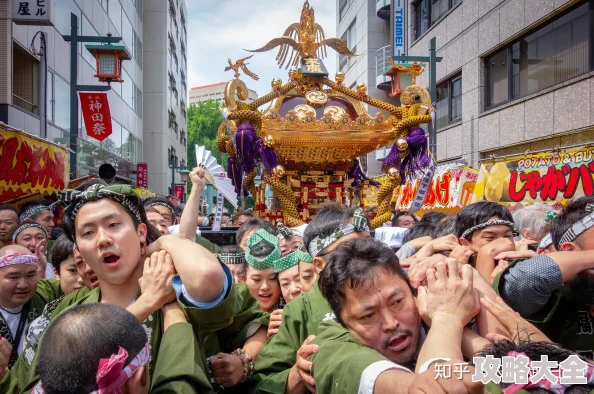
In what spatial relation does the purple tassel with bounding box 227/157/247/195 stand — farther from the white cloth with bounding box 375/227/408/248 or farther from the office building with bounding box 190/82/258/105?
the office building with bounding box 190/82/258/105

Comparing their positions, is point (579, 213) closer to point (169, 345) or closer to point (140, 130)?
point (169, 345)

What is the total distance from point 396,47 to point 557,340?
20.1m

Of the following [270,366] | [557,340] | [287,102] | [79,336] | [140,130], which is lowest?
[270,366]

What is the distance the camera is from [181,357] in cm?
169

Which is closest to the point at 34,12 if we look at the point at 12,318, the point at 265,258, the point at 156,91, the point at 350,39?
the point at 12,318

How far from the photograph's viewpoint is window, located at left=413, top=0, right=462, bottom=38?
1656cm

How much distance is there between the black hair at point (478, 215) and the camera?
9.28ft

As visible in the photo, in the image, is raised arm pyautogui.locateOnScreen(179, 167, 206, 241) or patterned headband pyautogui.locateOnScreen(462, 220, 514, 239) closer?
raised arm pyautogui.locateOnScreen(179, 167, 206, 241)

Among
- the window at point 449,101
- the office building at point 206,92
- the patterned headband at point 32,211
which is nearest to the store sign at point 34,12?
the patterned headband at point 32,211

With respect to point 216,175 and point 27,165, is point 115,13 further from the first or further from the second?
point 216,175

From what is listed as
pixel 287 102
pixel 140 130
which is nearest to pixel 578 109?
pixel 287 102

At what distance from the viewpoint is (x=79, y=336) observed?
4.70 feet

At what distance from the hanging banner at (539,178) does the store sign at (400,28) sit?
13.5 m

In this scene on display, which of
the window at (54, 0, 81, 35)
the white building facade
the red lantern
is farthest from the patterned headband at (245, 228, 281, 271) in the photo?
the window at (54, 0, 81, 35)
